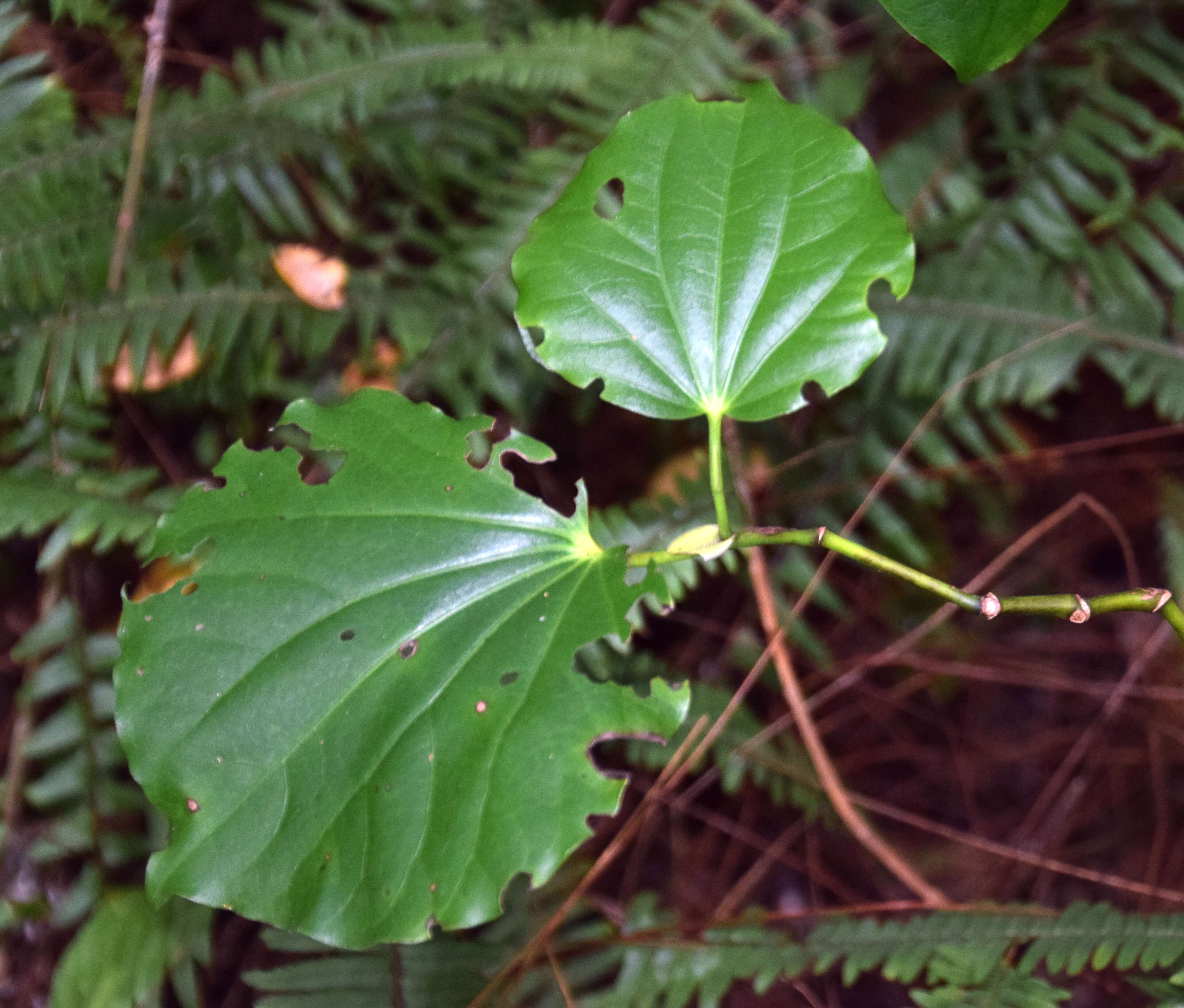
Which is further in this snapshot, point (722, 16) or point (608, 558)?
point (722, 16)

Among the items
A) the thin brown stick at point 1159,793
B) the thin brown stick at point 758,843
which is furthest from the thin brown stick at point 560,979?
the thin brown stick at point 1159,793

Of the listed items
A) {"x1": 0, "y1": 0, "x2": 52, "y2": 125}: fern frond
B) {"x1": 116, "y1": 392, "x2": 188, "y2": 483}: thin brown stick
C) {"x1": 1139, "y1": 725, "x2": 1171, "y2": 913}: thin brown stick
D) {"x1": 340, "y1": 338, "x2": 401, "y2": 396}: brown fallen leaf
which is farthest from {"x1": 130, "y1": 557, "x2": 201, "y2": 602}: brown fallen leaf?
{"x1": 1139, "y1": 725, "x2": 1171, "y2": 913}: thin brown stick

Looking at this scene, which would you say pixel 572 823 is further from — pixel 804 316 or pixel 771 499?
pixel 771 499

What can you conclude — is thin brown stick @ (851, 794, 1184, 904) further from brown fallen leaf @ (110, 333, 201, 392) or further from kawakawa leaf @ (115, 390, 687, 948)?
brown fallen leaf @ (110, 333, 201, 392)

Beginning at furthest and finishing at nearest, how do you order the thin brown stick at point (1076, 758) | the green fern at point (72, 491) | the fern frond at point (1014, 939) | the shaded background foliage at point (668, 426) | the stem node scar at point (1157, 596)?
the thin brown stick at point (1076, 758), the shaded background foliage at point (668, 426), the green fern at point (72, 491), the fern frond at point (1014, 939), the stem node scar at point (1157, 596)

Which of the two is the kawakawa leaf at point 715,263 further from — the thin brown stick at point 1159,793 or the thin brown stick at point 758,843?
the thin brown stick at point 1159,793

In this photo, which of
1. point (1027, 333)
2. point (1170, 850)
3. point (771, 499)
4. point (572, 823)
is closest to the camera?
point (572, 823)

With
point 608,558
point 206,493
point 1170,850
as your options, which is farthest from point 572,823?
point 1170,850
